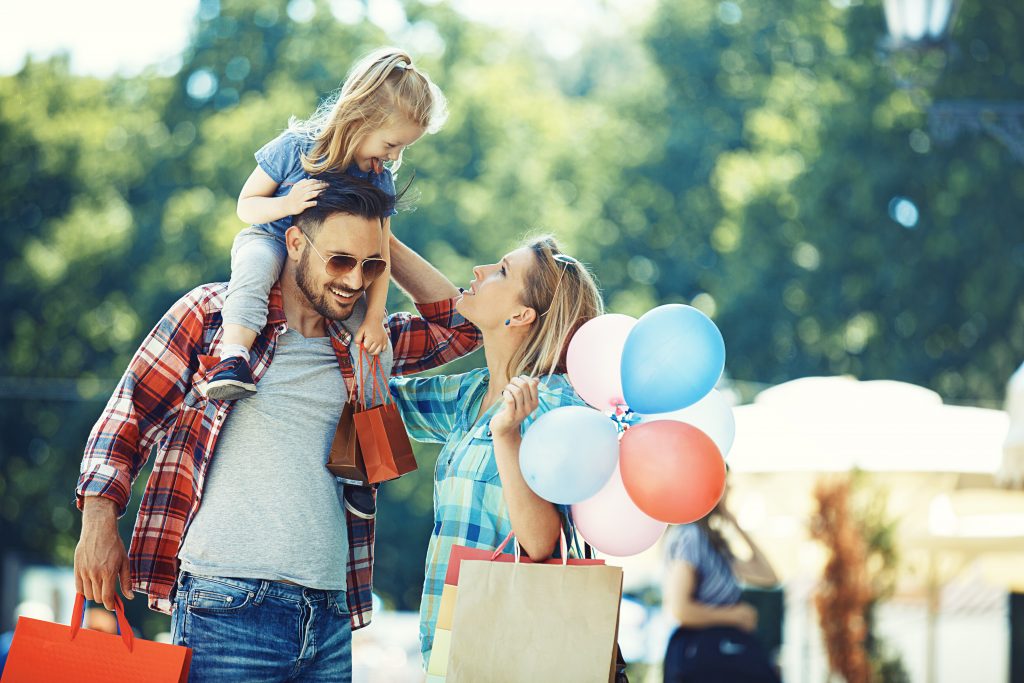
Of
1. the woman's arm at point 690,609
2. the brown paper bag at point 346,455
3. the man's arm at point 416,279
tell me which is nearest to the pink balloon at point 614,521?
the brown paper bag at point 346,455

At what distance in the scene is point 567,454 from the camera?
2.48 m

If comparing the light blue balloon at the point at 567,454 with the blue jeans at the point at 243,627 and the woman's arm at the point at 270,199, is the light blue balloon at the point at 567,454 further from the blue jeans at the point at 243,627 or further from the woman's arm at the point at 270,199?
the woman's arm at the point at 270,199

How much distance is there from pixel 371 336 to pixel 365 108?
1.94 ft

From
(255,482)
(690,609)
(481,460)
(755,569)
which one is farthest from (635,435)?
(755,569)

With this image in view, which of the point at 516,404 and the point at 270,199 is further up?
the point at 270,199

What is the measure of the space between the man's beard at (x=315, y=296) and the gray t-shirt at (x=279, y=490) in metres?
0.11

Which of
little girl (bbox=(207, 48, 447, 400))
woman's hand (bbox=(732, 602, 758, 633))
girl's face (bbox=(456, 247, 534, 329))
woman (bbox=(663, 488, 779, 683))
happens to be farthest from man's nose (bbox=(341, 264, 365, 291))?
woman's hand (bbox=(732, 602, 758, 633))

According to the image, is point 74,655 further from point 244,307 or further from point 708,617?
point 708,617

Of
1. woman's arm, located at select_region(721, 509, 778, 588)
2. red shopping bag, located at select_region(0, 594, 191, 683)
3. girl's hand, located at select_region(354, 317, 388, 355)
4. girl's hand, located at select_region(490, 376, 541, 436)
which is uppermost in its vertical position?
woman's arm, located at select_region(721, 509, 778, 588)

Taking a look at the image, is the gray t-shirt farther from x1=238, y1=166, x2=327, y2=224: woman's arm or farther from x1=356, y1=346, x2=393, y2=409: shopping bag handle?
x1=238, y1=166, x2=327, y2=224: woman's arm

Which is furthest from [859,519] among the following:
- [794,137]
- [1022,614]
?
[794,137]

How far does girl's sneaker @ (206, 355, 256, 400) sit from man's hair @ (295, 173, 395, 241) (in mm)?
395

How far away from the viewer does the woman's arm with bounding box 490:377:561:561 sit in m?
2.56

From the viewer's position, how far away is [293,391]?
2.87m
